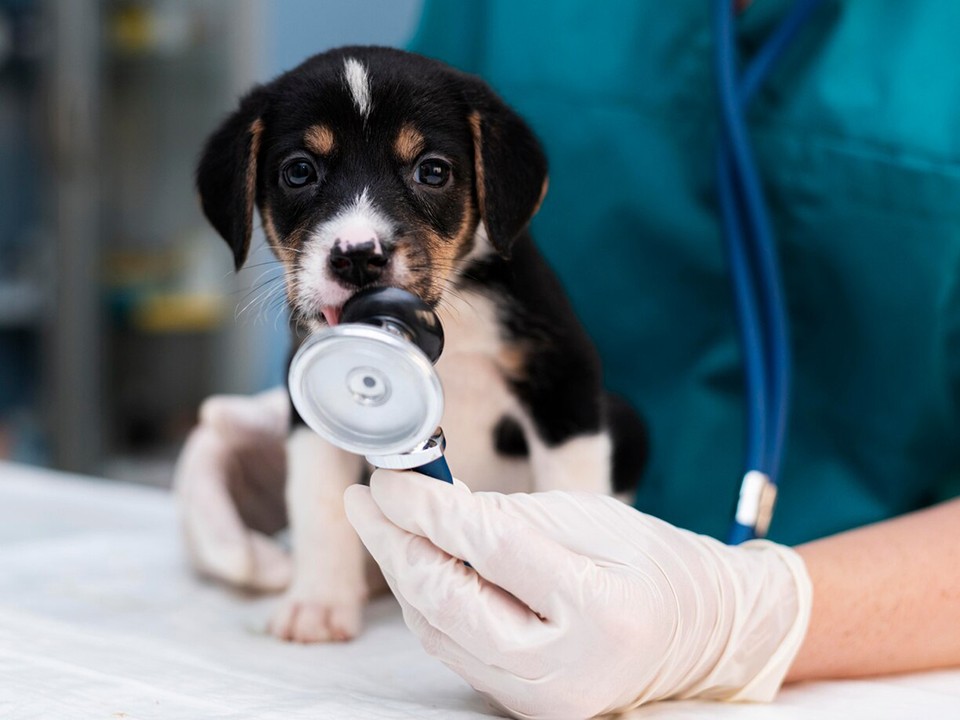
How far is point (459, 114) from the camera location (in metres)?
1.48

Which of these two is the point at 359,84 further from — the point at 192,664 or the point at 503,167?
the point at 192,664

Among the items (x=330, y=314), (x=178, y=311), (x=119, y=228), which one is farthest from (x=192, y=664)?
(x=119, y=228)

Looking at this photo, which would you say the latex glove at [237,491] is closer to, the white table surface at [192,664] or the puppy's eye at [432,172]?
the white table surface at [192,664]

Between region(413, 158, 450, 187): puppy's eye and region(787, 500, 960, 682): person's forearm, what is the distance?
Result: 2.22 ft

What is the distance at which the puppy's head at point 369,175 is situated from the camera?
131cm

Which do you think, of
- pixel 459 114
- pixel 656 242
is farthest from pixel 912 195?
pixel 459 114

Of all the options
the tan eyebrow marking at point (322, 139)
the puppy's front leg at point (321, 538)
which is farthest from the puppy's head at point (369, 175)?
the puppy's front leg at point (321, 538)

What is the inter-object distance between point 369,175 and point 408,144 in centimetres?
8

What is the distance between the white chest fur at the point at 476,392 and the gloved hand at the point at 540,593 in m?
0.41

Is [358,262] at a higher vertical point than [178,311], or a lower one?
higher

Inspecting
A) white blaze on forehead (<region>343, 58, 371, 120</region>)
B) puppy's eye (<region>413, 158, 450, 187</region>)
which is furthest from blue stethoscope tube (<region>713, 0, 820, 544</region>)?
white blaze on forehead (<region>343, 58, 371, 120</region>)

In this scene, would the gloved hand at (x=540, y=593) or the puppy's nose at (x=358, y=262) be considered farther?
the puppy's nose at (x=358, y=262)

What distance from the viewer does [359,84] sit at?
4.55 feet

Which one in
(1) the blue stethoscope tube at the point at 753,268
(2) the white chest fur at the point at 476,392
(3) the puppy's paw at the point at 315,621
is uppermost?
(1) the blue stethoscope tube at the point at 753,268
